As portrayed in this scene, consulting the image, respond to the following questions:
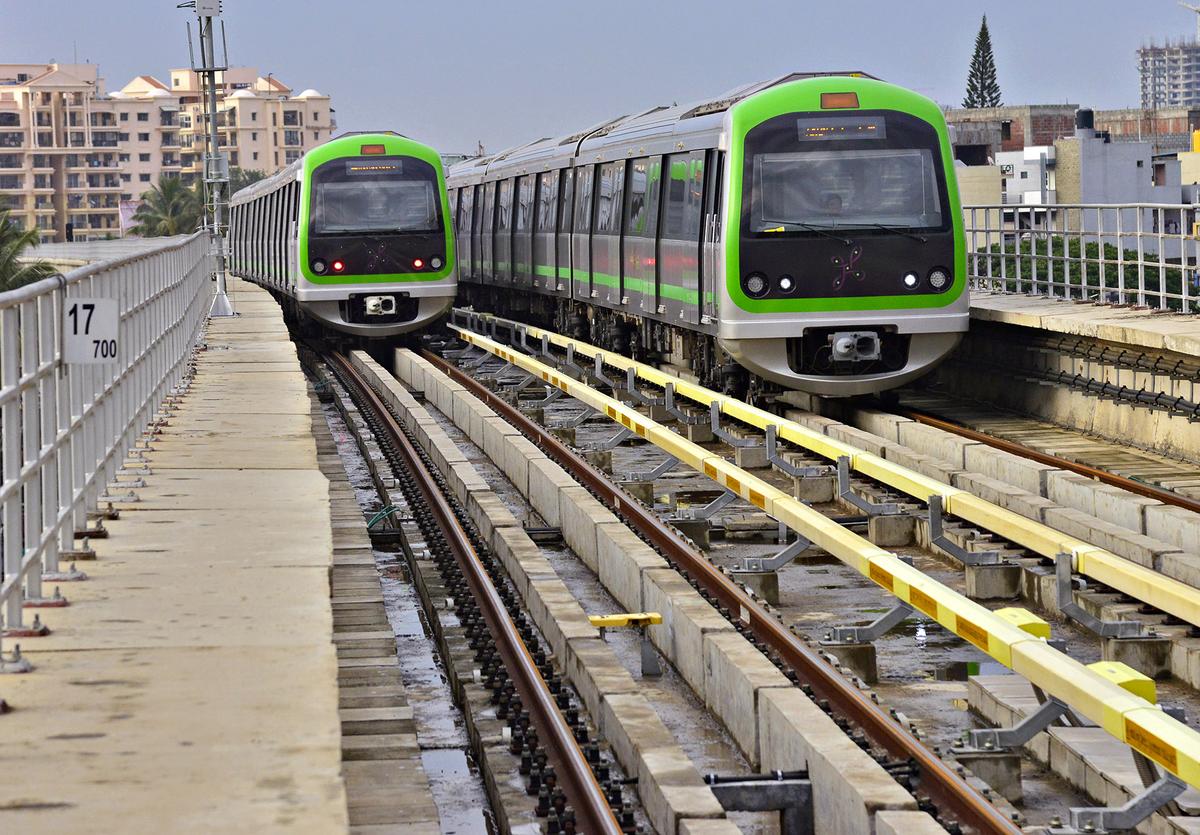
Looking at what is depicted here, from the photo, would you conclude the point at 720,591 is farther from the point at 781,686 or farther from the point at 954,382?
the point at 954,382

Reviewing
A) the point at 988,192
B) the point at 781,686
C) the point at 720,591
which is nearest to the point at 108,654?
the point at 781,686

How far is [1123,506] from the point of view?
11.9 meters

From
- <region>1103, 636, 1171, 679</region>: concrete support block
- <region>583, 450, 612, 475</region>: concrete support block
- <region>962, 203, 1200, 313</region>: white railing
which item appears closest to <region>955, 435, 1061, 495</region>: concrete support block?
<region>962, 203, 1200, 313</region>: white railing

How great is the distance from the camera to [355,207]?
28078mm

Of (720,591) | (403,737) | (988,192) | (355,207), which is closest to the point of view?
(403,737)

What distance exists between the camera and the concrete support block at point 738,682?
7.81m

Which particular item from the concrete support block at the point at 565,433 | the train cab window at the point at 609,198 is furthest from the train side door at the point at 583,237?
the concrete support block at the point at 565,433

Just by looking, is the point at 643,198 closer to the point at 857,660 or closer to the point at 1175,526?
the point at 1175,526

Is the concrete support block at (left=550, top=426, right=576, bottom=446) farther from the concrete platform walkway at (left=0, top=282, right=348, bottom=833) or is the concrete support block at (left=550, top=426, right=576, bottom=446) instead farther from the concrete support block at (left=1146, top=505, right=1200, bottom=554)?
the concrete support block at (left=1146, top=505, right=1200, bottom=554)

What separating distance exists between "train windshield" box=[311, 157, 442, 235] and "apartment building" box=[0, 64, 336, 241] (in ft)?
471

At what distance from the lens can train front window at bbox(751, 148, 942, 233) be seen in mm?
17531

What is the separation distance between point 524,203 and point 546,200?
96.4 inches

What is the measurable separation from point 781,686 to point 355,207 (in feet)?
69.1

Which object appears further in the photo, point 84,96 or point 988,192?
point 84,96
